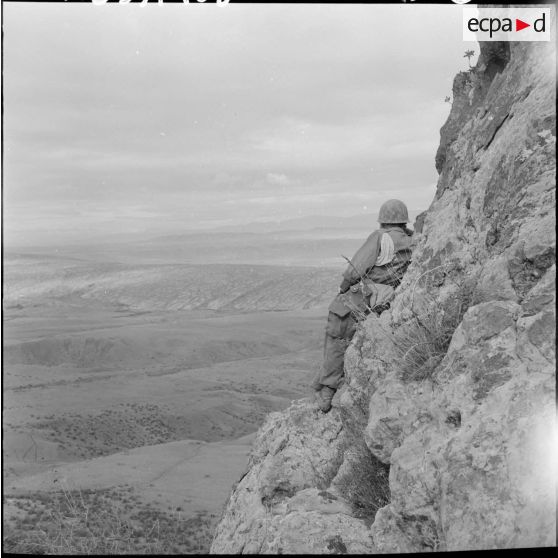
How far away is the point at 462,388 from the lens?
3656 millimetres

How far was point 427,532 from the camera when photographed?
3551mm

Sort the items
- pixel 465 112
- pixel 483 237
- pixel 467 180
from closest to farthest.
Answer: pixel 483 237, pixel 467 180, pixel 465 112

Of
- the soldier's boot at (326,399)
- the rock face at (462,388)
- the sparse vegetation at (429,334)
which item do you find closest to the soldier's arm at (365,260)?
the rock face at (462,388)

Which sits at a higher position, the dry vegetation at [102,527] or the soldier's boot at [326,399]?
the soldier's boot at [326,399]

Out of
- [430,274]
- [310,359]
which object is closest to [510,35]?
[430,274]

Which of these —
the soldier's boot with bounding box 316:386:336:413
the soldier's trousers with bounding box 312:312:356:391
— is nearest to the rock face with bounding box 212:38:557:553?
the soldier's boot with bounding box 316:386:336:413

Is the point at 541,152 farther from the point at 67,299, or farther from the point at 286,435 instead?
the point at 67,299

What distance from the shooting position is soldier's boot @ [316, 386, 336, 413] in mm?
6625

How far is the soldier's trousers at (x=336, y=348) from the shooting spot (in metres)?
6.59

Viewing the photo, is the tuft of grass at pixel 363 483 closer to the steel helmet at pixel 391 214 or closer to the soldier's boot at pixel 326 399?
the soldier's boot at pixel 326 399

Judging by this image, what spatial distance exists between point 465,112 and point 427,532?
470 cm

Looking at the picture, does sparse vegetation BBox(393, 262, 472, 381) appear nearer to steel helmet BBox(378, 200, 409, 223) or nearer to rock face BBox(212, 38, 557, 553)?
rock face BBox(212, 38, 557, 553)

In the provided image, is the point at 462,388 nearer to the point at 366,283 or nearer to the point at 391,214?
the point at 366,283

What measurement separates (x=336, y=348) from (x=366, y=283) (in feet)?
2.63
